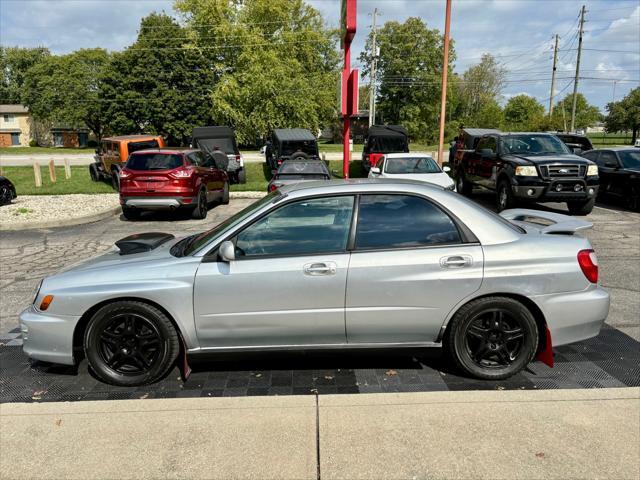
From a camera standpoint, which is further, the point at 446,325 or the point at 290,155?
the point at 290,155

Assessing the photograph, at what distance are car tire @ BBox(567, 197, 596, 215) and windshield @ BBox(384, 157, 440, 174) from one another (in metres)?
3.46

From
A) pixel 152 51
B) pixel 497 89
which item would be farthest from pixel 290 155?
pixel 497 89

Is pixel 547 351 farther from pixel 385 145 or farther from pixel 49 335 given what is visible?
pixel 385 145

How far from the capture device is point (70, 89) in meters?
60.4

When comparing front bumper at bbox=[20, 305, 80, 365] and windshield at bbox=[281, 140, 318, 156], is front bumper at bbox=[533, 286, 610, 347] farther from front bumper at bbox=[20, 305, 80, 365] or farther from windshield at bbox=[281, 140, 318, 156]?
windshield at bbox=[281, 140, 318, 156]

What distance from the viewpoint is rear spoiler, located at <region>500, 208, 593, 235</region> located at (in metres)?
4.01

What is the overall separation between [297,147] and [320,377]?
17038mm

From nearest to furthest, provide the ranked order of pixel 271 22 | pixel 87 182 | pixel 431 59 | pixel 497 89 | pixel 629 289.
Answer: pixel 629 289
pixel 87 182
pixel 271 22
pixel 431 59
pixel 497 89

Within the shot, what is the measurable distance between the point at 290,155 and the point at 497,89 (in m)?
64.0

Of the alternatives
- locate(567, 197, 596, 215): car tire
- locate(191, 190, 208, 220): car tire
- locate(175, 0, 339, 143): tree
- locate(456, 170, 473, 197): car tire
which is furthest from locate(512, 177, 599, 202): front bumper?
locate(175, 0, 339, 143): tree

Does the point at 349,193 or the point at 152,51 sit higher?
the point at 152,51

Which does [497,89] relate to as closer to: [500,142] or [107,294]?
[500,142]

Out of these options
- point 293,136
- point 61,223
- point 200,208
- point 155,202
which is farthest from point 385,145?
point 61,223

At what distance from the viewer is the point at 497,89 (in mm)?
74250
